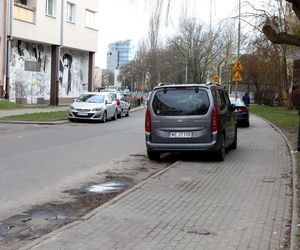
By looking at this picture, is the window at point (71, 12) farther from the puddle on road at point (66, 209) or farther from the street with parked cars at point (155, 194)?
the puddle on road at point (66, 209)

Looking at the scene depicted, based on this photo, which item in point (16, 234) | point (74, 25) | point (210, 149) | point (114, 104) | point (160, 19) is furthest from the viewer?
point (74, 25)

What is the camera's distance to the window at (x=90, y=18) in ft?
153

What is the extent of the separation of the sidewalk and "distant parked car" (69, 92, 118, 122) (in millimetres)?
15721

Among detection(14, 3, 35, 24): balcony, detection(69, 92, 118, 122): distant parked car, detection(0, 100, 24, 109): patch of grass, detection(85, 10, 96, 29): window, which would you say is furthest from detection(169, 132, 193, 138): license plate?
detection(85, 10, 96, 29): window

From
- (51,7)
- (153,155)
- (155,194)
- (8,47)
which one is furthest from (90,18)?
(155,194)

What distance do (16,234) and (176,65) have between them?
84.4 metres

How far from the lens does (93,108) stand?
26547 millimetres

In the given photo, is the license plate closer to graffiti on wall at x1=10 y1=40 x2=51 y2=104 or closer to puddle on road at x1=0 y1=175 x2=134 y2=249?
puddle on road at x1=0 y1=175 x2=134 y2=249

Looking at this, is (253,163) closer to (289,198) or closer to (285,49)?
(289,198)

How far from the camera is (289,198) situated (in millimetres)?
8242

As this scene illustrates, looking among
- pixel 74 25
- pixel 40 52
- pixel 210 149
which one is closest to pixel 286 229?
pixel 210 149

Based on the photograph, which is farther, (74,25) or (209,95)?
(74,25)

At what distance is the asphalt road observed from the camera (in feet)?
27.7

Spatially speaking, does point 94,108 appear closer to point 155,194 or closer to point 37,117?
point 37,117
